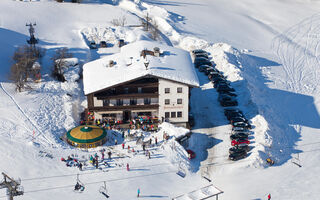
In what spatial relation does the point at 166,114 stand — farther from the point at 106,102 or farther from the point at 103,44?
the point at 103,44

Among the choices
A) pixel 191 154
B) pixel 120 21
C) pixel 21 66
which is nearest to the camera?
pixel 191 154

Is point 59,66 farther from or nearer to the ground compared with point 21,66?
nearer to the ground

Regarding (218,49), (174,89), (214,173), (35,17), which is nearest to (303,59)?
(218,49)

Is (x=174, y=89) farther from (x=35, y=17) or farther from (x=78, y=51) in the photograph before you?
(x=35, y=17)

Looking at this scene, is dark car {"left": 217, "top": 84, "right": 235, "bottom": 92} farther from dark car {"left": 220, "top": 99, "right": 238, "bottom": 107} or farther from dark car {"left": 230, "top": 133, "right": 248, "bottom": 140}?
dark car {"left": 230, "top": 133, "right": 248, "bottom": 140}

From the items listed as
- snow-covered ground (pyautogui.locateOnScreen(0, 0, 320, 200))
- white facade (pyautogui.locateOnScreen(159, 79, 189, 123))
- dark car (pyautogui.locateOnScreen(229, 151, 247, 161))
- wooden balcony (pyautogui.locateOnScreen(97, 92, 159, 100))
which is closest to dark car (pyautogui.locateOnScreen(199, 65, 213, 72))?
snow-covered ground (pyautogui.locateOnScreen(0, 0, 320, 200))

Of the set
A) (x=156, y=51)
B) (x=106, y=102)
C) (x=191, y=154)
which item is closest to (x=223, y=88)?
(x=156, y=51)

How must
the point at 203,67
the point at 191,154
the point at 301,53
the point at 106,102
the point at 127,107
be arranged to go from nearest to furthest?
the point at 191,154 < the point at 106,102 < the point at 127,107 < the point at 203,67 < the point at 301,53
